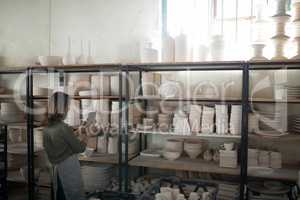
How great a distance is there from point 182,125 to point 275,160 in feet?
2.98

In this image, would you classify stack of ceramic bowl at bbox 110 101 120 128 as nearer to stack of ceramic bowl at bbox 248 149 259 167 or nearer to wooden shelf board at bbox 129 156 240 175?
wooden shelf board at bbox 129 156 240 175

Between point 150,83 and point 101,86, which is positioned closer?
point 150,83

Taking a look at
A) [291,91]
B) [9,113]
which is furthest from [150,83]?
[9,113]

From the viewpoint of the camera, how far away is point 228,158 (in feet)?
8.64

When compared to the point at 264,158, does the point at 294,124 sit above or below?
above

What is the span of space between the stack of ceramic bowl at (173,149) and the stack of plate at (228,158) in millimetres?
455

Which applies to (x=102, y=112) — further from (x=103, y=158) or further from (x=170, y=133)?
(x=170, y=133)

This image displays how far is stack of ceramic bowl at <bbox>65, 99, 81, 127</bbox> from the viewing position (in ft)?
10.4

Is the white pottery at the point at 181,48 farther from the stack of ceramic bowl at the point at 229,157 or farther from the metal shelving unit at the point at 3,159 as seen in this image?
the metal shelving unit at the point at 3,159

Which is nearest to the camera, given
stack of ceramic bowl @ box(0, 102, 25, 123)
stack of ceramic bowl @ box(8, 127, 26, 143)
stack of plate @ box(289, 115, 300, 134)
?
stack of plate @ box(289, 115, 300, 134)

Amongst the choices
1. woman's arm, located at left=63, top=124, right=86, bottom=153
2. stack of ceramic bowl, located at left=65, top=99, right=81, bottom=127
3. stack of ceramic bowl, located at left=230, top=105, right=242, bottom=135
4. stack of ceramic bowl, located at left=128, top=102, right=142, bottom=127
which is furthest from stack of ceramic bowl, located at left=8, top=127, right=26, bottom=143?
stack of ceramic bowl, located at left=230, top=105, right=242, bottom=135

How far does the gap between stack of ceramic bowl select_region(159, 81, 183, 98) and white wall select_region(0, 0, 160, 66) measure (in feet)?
2.23

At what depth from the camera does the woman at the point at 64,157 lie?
8.96 ft

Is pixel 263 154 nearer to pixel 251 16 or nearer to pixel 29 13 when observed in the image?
pixel 251 16
